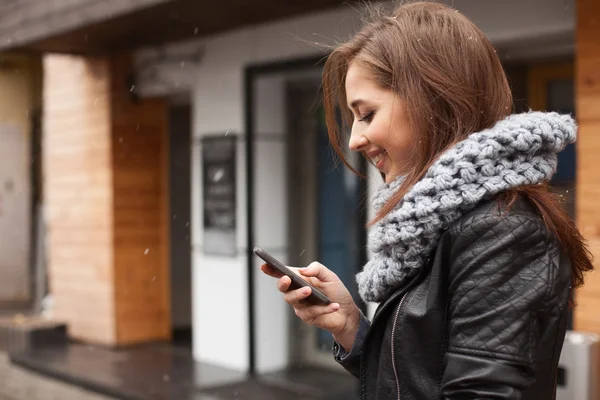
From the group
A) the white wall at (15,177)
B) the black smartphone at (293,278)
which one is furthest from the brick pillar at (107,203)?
the black smartphone at (293,278)

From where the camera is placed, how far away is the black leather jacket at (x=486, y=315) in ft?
4.24

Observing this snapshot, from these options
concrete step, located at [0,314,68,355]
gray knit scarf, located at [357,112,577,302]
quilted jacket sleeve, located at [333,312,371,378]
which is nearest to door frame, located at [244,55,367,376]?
concrete step, located at [0,314,68,355]

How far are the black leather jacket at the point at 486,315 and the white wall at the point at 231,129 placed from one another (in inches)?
200

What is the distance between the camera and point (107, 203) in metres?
9.05

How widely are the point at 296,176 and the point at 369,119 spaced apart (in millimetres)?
6064

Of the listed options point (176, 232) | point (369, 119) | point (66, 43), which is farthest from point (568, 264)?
point (176, 232)

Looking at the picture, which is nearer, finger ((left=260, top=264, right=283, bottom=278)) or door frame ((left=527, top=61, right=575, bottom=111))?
finger ((left=260, top=264, right=283, bottom=278))

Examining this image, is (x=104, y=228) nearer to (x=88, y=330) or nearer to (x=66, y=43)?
(x=88, y=330)

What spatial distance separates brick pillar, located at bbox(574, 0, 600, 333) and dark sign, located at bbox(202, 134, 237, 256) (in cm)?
379

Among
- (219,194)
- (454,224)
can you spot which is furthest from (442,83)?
(219,194)

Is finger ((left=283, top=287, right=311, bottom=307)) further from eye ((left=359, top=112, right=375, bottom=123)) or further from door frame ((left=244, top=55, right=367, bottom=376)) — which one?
door frame ((left=244, top=55, right=367, bottom=376))

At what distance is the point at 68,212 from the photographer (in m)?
9.75

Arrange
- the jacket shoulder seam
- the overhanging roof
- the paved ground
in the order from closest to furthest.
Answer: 1. the jacket shoulder seam
2. the overhanging roof
3. the paved ground

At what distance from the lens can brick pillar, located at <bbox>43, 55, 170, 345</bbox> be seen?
9062mm
